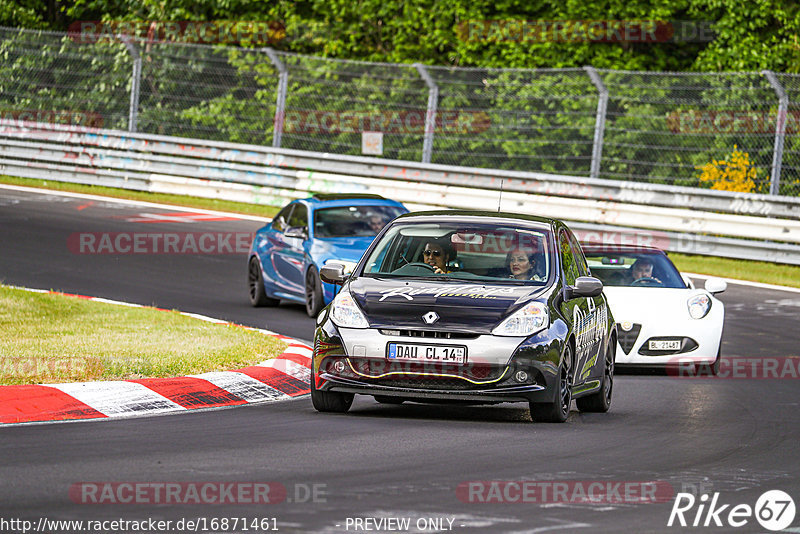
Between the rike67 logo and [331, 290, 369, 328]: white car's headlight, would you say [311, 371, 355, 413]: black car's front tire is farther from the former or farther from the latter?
the rike67 logo

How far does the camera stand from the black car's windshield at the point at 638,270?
14852 mm

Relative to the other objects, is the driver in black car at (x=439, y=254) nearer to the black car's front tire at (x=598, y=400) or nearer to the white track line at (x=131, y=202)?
the black car's front tire at (x=598, y=400)

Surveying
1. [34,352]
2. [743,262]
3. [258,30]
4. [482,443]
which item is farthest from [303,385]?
[258,30]

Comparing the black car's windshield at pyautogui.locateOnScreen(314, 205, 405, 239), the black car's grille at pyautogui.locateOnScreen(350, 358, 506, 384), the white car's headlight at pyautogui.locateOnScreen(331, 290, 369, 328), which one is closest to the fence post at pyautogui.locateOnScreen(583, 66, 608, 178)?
the black car's windshield at pyautogui.locateOnScreen(314, 205, 405, 239)

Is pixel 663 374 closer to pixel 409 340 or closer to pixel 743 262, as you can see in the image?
pixel 409 340

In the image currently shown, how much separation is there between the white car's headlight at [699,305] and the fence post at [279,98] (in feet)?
47.8

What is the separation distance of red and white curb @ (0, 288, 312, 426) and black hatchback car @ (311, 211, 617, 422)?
94 cm

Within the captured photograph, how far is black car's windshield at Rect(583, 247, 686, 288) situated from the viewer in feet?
48.7

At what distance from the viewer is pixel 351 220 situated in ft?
58.3

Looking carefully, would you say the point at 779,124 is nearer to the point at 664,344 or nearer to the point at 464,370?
the point at 664,344

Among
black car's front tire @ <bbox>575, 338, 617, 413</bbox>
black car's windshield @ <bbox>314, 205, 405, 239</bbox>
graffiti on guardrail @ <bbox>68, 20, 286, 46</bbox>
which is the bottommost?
black car's front tire @ <bbox>575, 338, 617, 413</bbox>

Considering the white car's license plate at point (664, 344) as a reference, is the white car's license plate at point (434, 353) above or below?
above

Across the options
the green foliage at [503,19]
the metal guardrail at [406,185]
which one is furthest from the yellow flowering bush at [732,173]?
the green foliage at [503,19]

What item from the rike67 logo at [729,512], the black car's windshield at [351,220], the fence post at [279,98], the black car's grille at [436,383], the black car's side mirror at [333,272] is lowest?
the black car's grille at [436,383]
